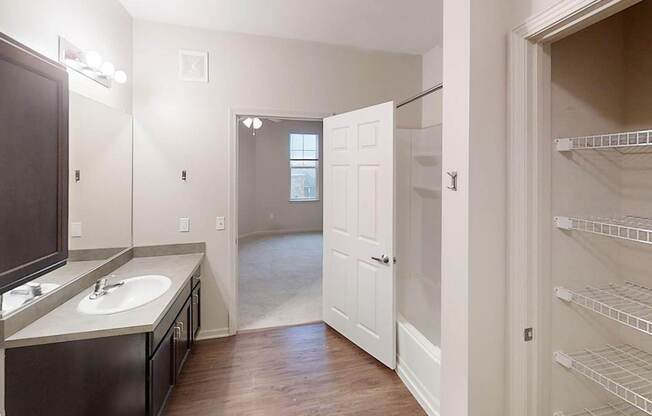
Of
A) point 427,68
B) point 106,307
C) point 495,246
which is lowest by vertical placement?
point 106,307

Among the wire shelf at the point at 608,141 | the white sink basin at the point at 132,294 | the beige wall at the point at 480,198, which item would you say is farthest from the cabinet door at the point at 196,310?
the wire shelf at the point at 608,141

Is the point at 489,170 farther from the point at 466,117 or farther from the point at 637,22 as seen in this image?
the point at 637,22

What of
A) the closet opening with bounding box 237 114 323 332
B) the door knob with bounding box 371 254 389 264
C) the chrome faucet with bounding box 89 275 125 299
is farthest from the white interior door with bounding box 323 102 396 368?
the closet opening with bounding box 237 114 323 332

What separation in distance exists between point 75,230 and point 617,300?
9.41ft

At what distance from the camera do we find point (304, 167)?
8906 mm

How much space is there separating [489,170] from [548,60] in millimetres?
504

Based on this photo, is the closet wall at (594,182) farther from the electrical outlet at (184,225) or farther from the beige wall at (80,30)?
the electrical outlet at (184,225)

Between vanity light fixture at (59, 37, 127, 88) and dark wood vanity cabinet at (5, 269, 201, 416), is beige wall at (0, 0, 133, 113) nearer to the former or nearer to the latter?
vanity light fixture at (59, 37, 127, 88)

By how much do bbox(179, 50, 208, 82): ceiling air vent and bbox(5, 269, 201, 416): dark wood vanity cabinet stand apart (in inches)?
82.3

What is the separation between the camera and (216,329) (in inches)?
122

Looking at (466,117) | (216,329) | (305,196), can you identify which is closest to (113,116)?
(216,329)

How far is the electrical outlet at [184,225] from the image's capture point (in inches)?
118

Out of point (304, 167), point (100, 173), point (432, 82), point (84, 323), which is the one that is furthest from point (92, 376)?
point (304, 167)

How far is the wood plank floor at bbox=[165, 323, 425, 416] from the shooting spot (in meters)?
2.11
